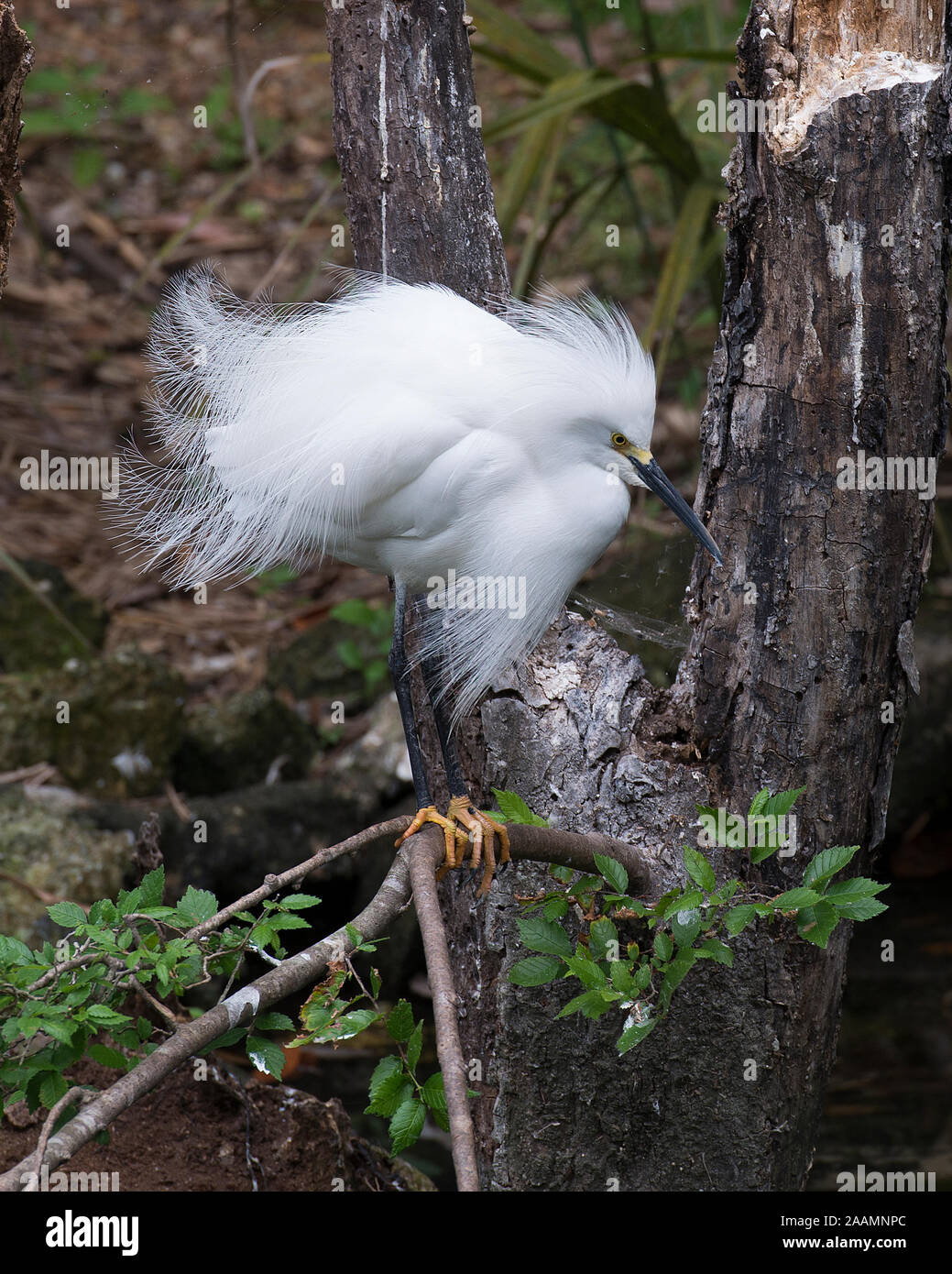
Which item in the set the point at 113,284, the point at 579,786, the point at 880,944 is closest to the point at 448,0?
the point at 579,786

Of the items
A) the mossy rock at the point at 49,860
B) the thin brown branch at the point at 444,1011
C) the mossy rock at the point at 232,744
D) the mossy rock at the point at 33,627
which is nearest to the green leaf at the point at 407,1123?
the thin brown branch at the point at 444,1011

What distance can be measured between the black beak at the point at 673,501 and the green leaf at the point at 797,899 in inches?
20.5

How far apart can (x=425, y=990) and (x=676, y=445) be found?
100.0 inches

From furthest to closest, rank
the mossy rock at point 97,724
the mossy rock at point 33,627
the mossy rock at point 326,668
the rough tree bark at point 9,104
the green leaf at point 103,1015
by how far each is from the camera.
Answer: the mossy rock at point 326,668, the mossy rock at point 33,627, the mossy rock at point 97,724, the rough tree bark at point 9,104, the green leaf at point 103,1015

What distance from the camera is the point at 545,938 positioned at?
1601 millimetres

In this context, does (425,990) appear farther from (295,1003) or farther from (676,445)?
(676,445)

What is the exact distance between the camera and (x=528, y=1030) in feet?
6.65

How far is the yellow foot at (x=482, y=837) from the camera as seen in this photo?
6.14ft

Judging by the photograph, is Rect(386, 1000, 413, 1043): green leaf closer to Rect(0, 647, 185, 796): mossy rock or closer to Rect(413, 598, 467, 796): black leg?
Rect(413, 598, 467, 796): black leg

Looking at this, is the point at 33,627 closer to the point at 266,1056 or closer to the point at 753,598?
the point at 266,1056

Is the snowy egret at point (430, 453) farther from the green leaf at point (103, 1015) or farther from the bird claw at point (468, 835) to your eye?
the green leaf at point (103, 1015)

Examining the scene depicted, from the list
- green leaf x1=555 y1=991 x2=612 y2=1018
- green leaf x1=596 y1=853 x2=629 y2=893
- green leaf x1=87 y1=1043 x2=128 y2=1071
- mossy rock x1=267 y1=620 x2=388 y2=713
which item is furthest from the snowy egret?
mossy rock x1=267 y1=620 x2=388 y2=713

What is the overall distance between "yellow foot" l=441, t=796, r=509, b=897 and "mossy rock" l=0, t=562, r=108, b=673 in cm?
245
